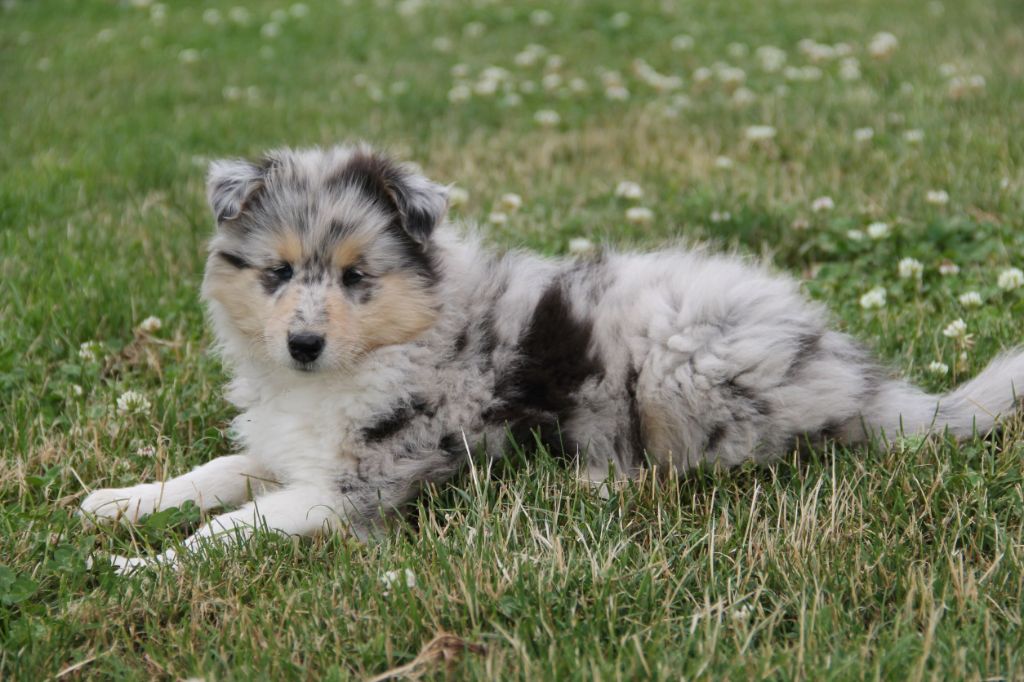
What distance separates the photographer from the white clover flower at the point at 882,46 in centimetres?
852

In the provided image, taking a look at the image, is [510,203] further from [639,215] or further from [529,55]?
[529,55]

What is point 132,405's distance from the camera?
3.97 m

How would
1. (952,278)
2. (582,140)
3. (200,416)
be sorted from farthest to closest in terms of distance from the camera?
(582,140), (952,278), (200,416)

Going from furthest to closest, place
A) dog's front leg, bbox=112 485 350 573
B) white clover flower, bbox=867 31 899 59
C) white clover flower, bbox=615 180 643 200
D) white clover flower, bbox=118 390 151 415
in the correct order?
white clover flower, bbox=867 31 899 59 → white clover flower, bbox=615 180 643 200 → white clover flower, bbox=118 390 151 415 → dog's front leg, bbox=112 485 350 573

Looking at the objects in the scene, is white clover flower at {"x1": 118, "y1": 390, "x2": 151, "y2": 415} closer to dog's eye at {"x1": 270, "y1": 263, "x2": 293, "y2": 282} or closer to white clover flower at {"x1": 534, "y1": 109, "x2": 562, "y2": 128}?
dog's eye at {"x1": 270, "y1": 263, "x2": 293, "y2": 282}

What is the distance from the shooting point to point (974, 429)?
A: 137 inches

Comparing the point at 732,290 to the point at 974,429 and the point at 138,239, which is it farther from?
the point at 138,239

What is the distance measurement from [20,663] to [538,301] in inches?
73.4

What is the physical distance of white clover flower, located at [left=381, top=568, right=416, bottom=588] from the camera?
279 centimetres

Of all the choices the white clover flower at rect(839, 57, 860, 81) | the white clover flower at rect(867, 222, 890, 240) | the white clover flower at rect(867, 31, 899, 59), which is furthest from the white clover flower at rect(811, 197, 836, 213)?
the white clover flower at rect(867, 31, 899, 59)

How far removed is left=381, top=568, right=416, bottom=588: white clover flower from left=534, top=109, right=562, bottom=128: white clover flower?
5.24m

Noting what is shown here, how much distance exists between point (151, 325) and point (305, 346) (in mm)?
1484

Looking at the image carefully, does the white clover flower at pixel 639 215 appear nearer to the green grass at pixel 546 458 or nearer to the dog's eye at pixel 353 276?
the green grass at pixel 546 458

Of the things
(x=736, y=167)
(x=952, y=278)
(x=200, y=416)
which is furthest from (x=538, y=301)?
(x=736, y=167)
